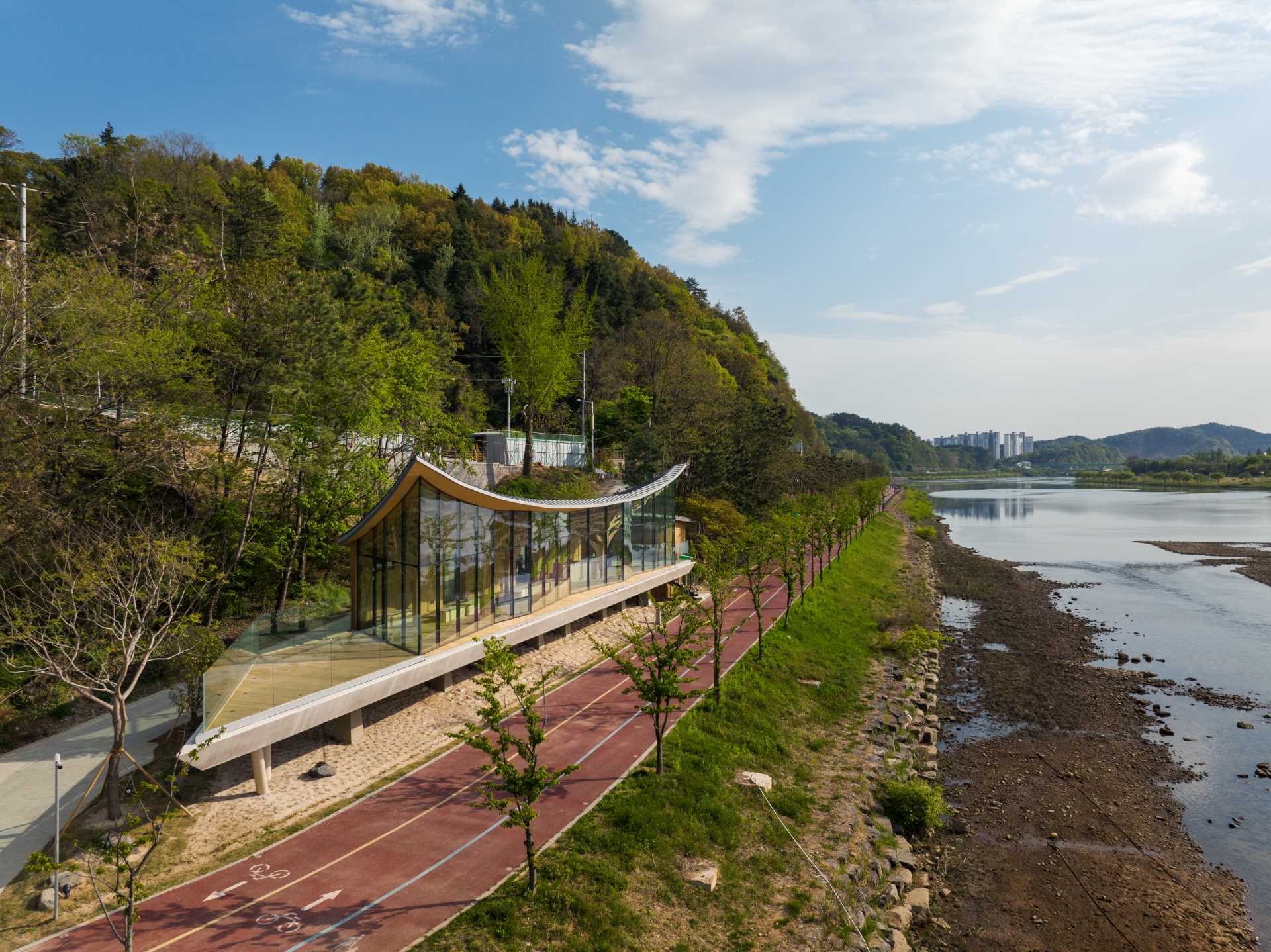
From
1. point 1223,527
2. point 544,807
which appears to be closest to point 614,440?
point 544,807

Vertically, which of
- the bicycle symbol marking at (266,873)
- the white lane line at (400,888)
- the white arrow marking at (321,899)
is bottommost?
the white lane line at (400,888)

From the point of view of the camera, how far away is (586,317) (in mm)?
49812

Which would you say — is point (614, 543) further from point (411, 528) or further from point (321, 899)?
point (321, 899)

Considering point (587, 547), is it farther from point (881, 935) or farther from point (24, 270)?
point (24, 270)

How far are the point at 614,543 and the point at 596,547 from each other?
54.0 inches

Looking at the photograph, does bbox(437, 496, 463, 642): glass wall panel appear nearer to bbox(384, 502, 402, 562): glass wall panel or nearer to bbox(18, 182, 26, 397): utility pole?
bbox(384, 502, 402, 562): glass wall panel

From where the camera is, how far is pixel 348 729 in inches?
634

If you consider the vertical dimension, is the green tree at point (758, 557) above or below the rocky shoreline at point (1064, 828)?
above

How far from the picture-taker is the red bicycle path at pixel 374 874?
32.4ft

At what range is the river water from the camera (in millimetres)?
17625

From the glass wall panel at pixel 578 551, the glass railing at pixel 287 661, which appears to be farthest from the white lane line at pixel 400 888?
the glass wall panel at pixel 578 551

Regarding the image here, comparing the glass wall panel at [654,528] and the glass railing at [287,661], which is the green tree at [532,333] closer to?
the glass wall panel at [654,528]

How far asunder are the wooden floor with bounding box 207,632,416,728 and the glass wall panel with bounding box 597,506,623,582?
1036cm

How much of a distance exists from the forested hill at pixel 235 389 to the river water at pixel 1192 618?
2342 cm
